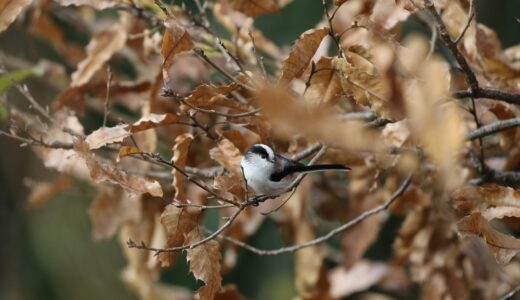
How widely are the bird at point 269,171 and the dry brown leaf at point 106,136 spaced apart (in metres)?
0.21

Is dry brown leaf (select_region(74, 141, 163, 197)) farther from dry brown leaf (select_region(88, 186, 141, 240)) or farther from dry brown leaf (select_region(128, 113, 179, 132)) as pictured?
dry brown leaf (select_region(88, 186, 141, 240))

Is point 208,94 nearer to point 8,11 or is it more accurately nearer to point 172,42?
point 172,42

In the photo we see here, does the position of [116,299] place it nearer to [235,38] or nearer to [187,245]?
[235,38]

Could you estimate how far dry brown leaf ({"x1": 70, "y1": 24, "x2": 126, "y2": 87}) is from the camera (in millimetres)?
1798

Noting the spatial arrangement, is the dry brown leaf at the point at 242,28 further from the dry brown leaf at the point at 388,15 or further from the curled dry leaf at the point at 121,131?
the curled dry leaf at the point at 121,131

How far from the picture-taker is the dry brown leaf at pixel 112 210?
6.35ft

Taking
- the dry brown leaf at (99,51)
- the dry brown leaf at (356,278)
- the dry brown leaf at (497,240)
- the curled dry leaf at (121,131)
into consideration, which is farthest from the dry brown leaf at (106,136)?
the dry brown leaf at (356,278)

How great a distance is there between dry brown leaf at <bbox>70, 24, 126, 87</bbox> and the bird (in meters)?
0.60

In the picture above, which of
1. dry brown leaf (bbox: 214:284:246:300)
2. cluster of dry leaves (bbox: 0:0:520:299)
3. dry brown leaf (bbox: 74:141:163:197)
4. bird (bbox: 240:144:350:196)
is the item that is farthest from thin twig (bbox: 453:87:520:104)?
dry brown leaf (bbox: 214:284:246:300)

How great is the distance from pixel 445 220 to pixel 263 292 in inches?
69.7

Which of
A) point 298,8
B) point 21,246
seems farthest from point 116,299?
point 298,8

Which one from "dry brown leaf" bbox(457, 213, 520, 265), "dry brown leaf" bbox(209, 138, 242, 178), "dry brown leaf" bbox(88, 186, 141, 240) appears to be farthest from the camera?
"dry brown leaf" bbox(88, 186, 141, 240)

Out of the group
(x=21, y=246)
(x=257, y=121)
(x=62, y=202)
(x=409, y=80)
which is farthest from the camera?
(x=21, y=246)

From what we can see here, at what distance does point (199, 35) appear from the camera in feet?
5.64
